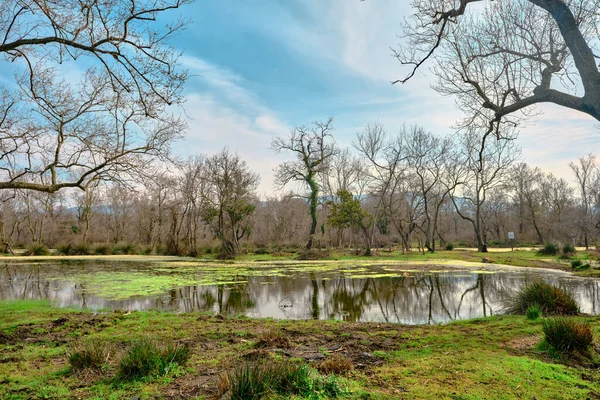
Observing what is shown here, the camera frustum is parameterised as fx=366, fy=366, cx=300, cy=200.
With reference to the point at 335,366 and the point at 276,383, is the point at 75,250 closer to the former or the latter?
the point at 335,366

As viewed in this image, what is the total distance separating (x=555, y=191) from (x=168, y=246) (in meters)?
52.6

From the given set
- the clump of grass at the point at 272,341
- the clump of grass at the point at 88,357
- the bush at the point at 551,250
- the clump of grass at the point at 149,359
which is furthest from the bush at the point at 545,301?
the bush at the point at 551,250

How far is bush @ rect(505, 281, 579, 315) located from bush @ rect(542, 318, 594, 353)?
318 cm

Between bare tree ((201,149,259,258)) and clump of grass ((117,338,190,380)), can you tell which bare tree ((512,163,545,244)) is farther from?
clump of grass ((117,338,190,380))

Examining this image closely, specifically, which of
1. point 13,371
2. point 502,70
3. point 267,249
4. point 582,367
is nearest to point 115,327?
point 13,371

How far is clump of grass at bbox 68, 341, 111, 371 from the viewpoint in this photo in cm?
467

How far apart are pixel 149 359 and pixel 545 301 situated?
330 inches

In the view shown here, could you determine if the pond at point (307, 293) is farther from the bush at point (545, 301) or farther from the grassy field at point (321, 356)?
the grassy field at point (321, 356)

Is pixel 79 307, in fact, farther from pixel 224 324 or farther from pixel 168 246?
pixel 168 246

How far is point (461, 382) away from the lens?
399 cm

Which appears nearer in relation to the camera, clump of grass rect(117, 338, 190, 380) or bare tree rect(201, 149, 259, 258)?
clump of grass rect(117, 338, 190, 380)

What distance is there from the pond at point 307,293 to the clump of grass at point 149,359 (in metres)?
4.75

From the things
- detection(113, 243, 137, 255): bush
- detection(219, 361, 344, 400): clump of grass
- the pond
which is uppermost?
detection(219, 361, 344, 400): clump of grass

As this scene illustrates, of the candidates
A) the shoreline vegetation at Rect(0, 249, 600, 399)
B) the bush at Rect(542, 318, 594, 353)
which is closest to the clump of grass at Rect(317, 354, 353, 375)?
the shoreline vegetation at Rect(0, 249, 600, 399)
